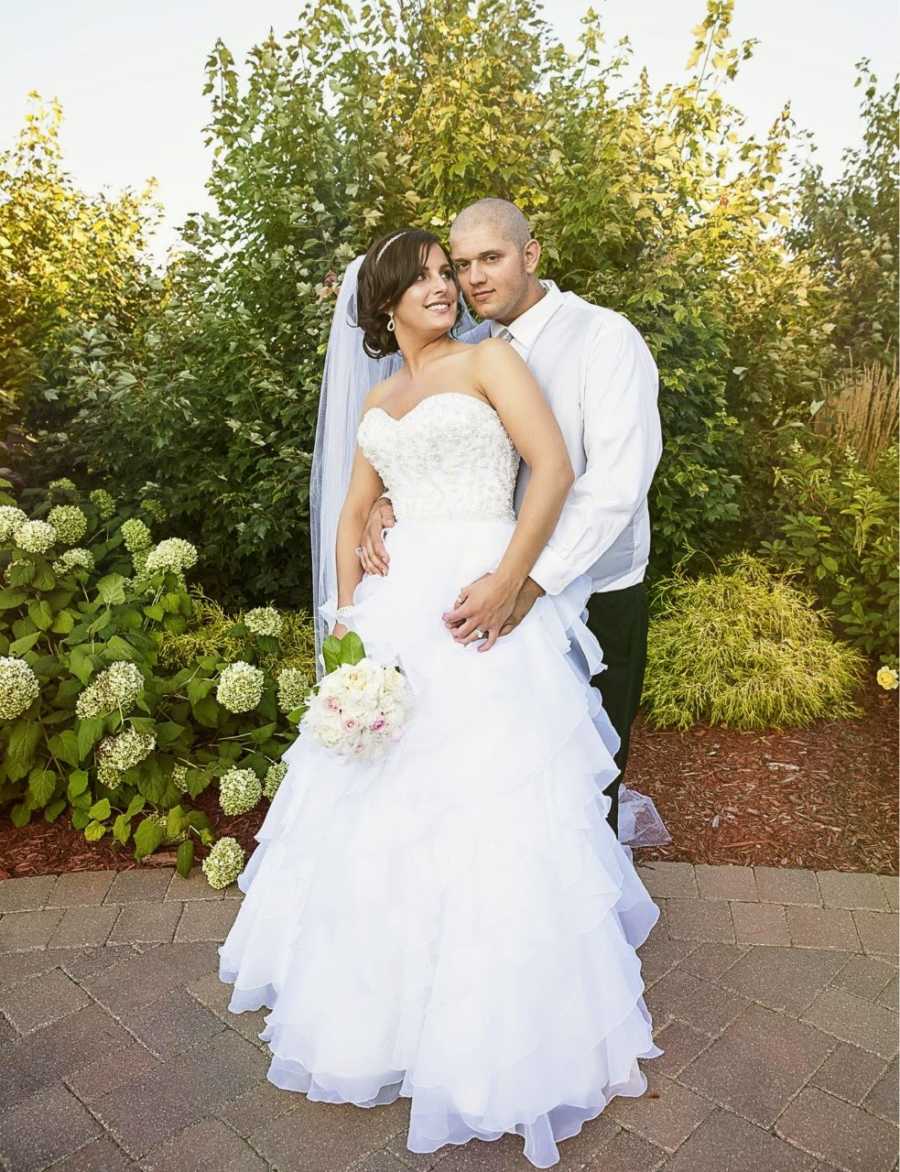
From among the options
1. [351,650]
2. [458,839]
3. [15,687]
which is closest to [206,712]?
[15,687]

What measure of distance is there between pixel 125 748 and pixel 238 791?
0.45 m

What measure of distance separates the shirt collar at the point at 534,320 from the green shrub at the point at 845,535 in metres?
3.11

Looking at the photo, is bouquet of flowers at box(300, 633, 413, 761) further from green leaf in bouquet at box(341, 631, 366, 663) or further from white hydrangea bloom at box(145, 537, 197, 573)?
white hydrangea bloom at box(145, 537, 197, 573)

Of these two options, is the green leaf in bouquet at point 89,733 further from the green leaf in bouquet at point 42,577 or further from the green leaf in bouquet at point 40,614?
the green leaf in bouquet at point 42,577

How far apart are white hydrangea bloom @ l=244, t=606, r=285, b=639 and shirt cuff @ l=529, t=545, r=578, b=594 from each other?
6.33ft

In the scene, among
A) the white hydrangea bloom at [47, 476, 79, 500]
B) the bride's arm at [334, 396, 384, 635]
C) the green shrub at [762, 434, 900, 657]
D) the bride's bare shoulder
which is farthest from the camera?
the green shrub at [762, 434, 900, 657]

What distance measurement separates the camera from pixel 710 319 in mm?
5082

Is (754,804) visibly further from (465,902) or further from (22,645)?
(22,645)

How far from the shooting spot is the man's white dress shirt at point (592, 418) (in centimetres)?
234

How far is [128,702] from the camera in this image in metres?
3.33

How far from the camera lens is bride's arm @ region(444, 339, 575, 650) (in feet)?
7.27

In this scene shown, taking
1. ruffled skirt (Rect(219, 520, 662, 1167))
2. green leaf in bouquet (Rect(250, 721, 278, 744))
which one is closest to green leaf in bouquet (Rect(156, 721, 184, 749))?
green leaf in bouquet (Rect(250, 721, 278, 744))

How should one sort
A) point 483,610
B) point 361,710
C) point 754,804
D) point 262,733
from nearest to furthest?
point 361,710
point 483,610
point 262,733
point 754,804

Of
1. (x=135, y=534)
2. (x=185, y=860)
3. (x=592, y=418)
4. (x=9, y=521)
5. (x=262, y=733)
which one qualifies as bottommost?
(x=185, y=860)
